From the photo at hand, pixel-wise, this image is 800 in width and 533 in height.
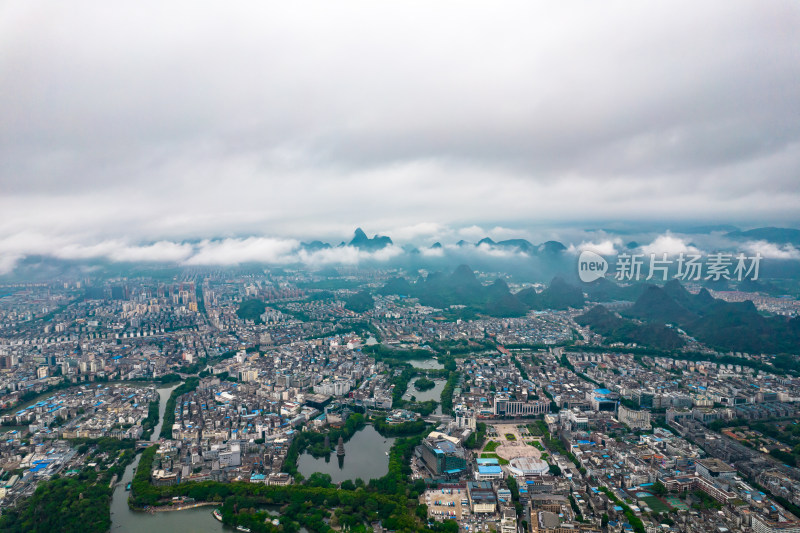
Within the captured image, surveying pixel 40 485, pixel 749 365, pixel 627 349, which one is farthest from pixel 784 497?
pixel 40 485

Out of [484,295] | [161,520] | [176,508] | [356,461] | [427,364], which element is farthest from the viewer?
[484,295]

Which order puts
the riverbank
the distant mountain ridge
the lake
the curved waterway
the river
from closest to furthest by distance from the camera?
the curved waterway
the riverbank
the lake
the river
the distant mountain ridge

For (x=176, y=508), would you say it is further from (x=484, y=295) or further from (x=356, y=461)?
(x=484, y=295)

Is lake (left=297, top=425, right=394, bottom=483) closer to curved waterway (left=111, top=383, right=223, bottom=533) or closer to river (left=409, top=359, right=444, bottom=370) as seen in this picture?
curved waterway (left=111, top=383, right=223, bottom=533)

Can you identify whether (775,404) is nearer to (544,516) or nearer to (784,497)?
(784,497)

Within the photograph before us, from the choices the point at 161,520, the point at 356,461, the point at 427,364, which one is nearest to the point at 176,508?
the point at 161,520

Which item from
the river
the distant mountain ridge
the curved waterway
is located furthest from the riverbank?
the distant mountain ridge

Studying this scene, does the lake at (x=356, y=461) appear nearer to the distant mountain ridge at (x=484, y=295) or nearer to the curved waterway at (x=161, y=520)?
the curved waterway at (x=161, y=520)

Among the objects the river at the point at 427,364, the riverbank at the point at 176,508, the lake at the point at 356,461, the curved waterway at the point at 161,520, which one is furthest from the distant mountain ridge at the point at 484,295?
the curved waterway at the point at 161,520
